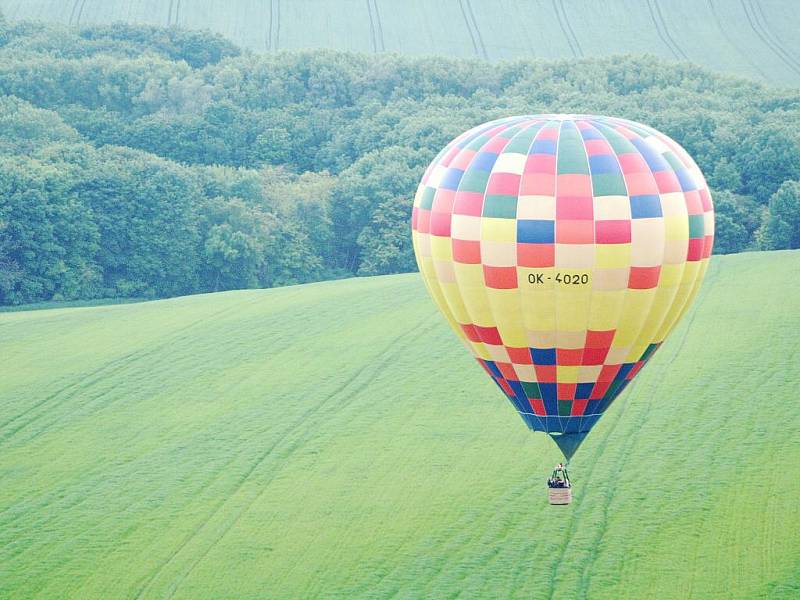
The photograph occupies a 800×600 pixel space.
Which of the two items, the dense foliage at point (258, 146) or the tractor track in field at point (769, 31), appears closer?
the dense foliage at point (258, 146)

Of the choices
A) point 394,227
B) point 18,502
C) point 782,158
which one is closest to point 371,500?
point 18,502

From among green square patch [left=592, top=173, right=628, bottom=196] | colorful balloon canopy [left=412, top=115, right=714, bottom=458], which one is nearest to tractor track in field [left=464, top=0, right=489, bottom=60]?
colorful balloon canopy [left=412, top=115, right=714, bottom=458]

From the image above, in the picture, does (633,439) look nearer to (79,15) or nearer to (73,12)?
(79,15)

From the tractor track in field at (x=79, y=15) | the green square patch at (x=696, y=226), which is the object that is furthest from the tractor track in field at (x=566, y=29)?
the green square patch at (x=696, y=226)

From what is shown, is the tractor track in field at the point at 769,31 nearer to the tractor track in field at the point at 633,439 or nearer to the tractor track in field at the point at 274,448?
the tractor track in field at the point at 633,439

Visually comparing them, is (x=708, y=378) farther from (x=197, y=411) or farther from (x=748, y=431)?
(x=197, y=411)

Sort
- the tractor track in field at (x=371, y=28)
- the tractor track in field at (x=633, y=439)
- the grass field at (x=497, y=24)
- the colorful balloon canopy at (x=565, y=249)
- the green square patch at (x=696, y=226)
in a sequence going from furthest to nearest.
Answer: the tractor track in field at (x=371, y=28)
the grass field at (x=497, y=24)
the tractor track in field at (x=633, y=439)
the green square patch at (x=696, y=226)
the colorful balloon canopy at (x=565, y=249)
